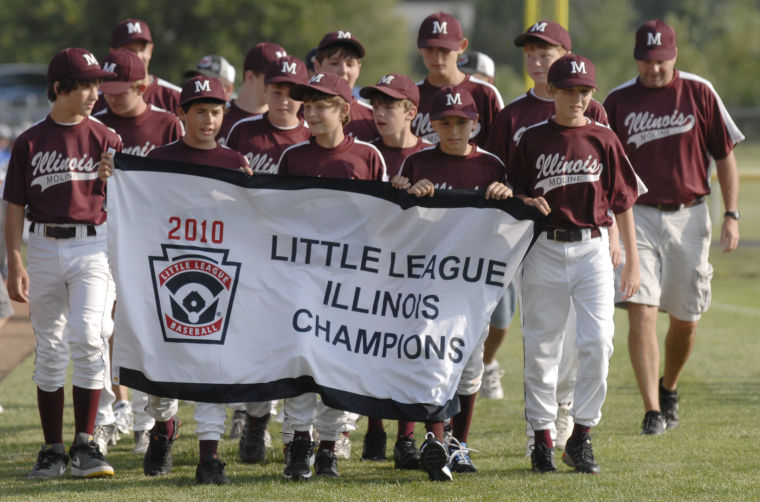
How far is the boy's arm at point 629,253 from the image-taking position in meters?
6.34

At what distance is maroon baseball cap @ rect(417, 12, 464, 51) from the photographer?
7.34 m

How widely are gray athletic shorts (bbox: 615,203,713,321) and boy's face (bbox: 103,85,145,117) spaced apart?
326 cm

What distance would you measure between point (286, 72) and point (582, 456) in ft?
9.02

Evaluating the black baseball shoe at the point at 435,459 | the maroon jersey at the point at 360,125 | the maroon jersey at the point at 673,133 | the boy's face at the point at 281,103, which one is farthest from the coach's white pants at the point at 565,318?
the boy's face at the point at 281,103

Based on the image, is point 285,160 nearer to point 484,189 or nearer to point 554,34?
point 484,189

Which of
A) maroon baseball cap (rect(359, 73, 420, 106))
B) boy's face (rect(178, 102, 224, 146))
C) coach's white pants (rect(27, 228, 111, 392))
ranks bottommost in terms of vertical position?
coach's white pants (rect(27, 228, 111, 392))

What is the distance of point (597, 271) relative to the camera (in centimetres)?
612

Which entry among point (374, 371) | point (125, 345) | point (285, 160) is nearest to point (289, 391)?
point (374, 371)

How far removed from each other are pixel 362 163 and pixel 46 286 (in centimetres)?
186

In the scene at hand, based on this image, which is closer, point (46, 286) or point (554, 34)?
point (46, 286)

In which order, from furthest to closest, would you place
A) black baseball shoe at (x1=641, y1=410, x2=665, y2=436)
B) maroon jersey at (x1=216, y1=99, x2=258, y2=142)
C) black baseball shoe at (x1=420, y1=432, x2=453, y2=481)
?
maroon jersey at (x1=216, y1=99, x2=258, y2=142) → black baseball shoe at (x1=641, y1=410, x2=665, y2=436) → black baseball shoe at (x1=420, y1=432, x2=453, y2=481)

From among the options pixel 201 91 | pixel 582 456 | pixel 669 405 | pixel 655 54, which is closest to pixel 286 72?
pixel 201 91

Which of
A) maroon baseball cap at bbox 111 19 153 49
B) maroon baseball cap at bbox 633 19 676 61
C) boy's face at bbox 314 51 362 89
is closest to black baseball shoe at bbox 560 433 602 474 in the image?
maroon baseball cap at bbox 633 19 676 61

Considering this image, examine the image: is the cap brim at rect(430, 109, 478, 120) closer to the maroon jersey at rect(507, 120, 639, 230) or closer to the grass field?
the maroon jersey at rect(507, 120, 639, 230)
